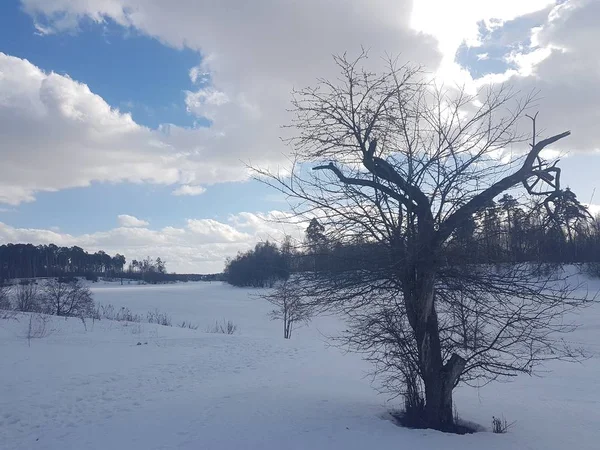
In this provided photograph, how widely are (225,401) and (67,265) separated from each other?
417ft

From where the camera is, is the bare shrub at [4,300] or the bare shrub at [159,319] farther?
the bare shrub at [159,319]

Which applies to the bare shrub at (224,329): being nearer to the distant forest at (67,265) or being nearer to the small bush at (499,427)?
the small bush at (499,427)

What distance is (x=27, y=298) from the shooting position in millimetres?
36156

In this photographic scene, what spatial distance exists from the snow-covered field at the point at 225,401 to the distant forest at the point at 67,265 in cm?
7403

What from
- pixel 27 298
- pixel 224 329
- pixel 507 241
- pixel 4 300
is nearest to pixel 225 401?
pixel 507 241

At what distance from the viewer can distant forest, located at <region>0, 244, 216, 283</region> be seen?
108m

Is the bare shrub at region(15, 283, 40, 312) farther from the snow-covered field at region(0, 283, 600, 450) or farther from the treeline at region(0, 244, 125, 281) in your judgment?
the treeline at region(0, 244, 125, 281)

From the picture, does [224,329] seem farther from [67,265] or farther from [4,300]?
[67,265]

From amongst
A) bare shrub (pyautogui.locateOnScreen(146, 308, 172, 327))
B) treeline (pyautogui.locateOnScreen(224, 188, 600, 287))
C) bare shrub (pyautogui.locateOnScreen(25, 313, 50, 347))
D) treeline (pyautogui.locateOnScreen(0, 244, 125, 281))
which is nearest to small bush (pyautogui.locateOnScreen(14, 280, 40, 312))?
bare shrub (pyautogui.locateOnScreen(146, 308, 172, 327))

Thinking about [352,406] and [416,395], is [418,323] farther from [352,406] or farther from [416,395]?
[352,406]

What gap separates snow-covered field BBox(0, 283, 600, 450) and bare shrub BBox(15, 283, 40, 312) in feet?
39.6

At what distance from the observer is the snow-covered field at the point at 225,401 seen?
8.58 metres

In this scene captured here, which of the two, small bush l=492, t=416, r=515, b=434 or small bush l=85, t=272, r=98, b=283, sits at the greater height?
small bush l=85, t=272, r=98, b=283

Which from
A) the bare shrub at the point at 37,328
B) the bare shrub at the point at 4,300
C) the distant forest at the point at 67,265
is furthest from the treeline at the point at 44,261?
the bare shrub at the point at 37,328
